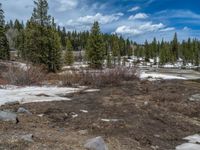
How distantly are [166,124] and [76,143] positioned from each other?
367 cm

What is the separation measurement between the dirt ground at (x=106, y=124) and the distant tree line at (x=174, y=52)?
307ft

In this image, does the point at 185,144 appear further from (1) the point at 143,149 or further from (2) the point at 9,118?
(2) the point at 9,118

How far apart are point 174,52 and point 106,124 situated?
108981 mm

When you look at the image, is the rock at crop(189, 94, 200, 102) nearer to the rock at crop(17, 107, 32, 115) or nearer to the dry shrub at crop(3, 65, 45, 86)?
the rock at crop(17, 107, 32, 115)

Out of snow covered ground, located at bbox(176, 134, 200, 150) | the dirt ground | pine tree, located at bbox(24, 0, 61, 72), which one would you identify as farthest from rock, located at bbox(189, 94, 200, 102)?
pine tree, located at bbox(24, 0, 61, 72)

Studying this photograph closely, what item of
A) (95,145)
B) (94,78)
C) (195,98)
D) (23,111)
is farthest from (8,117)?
(94,78)

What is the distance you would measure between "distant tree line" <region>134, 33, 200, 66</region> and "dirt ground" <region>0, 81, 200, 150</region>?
93540 millimetres

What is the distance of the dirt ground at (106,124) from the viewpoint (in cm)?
624

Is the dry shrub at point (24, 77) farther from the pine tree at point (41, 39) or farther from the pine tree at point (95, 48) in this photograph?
the pine tree at point (95, 48)

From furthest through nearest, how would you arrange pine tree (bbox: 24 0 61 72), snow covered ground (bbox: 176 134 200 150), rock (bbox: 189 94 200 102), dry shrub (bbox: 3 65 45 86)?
pine tree (bbox: 24 0 61 72)
dry shrub (bbox: 3 65 45 86)
rock (bbox: 189 94 200 102)
snow covered ground (bbox: 176 134 200 150)

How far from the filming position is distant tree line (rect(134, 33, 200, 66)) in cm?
10406

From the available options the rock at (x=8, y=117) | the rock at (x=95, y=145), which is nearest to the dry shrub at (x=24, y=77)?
the rock at (x=8, y=117)

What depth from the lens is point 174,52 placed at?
11300 centimetres

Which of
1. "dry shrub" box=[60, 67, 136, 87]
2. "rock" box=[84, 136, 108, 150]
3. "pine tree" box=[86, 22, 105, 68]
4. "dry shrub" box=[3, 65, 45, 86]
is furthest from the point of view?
"pine tree" box=[86, 22, 105, 68]
